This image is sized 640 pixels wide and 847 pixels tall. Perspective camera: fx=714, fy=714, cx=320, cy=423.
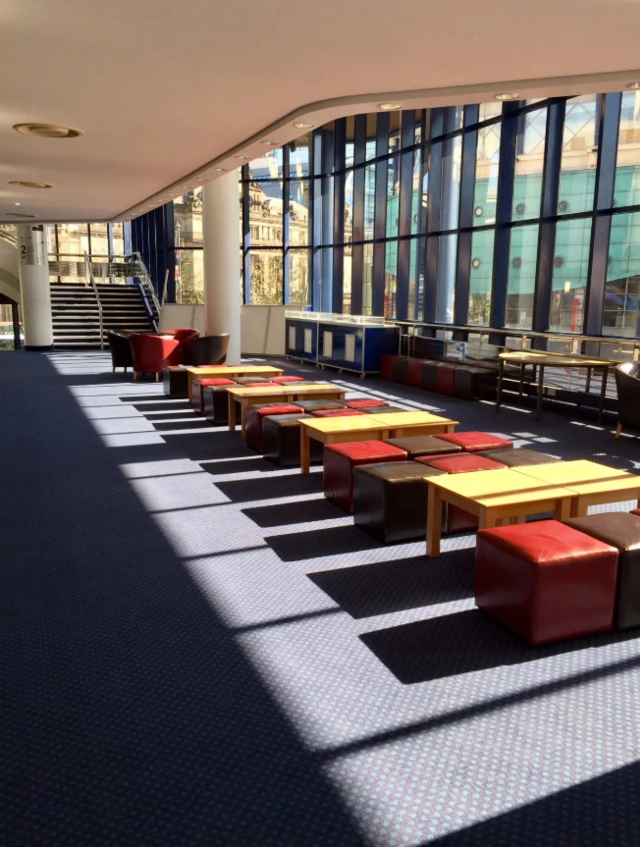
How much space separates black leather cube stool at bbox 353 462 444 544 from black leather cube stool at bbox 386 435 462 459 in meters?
0.47

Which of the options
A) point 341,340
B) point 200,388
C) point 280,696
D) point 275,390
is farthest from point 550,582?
point 341,340

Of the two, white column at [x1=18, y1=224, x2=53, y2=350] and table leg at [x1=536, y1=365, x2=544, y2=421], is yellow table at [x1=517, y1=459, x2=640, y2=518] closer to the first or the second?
table leg at [x1=536, y1=365, x2=544, y2=421]

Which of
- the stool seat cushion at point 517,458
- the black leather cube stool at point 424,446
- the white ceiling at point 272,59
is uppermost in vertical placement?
the white ceiling at point 272,59

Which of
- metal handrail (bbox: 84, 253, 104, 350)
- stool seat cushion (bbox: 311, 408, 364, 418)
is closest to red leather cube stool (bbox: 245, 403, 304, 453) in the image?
stool seat cushion (bbox: 311, 408, 364, 418)

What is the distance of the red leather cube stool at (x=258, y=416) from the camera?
762cm

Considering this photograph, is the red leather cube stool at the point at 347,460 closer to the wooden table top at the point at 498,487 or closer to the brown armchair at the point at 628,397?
the wooden table top at the point at 498,487

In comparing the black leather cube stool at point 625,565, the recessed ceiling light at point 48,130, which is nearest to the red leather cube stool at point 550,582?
the black leather cube stool at point 625,565

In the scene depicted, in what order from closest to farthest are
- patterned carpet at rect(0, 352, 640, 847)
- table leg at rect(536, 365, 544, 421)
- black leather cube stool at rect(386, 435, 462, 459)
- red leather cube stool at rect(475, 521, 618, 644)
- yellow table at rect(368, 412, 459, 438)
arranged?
patterned carpet at rect(0, 352, 640, 847)
red leather cube stool at rect(475, 521, 618, 644)
black leather cube stool at rect(386, 435, 462, 459)
yellow table at rect(368, 412, 459, 438)
table leg at rect(536, 365, 544, 421)

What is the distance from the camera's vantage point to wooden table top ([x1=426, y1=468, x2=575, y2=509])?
4.25m

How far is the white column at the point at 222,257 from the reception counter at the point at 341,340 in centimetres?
237

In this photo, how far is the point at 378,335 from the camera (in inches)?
588

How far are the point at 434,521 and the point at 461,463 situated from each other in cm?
71

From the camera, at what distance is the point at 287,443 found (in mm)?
7055

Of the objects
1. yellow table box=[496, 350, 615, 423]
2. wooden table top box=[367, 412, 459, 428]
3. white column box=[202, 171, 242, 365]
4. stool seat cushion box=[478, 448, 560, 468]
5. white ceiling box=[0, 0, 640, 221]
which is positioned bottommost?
stool seat cushion box=[478, 448, 560, 468]
